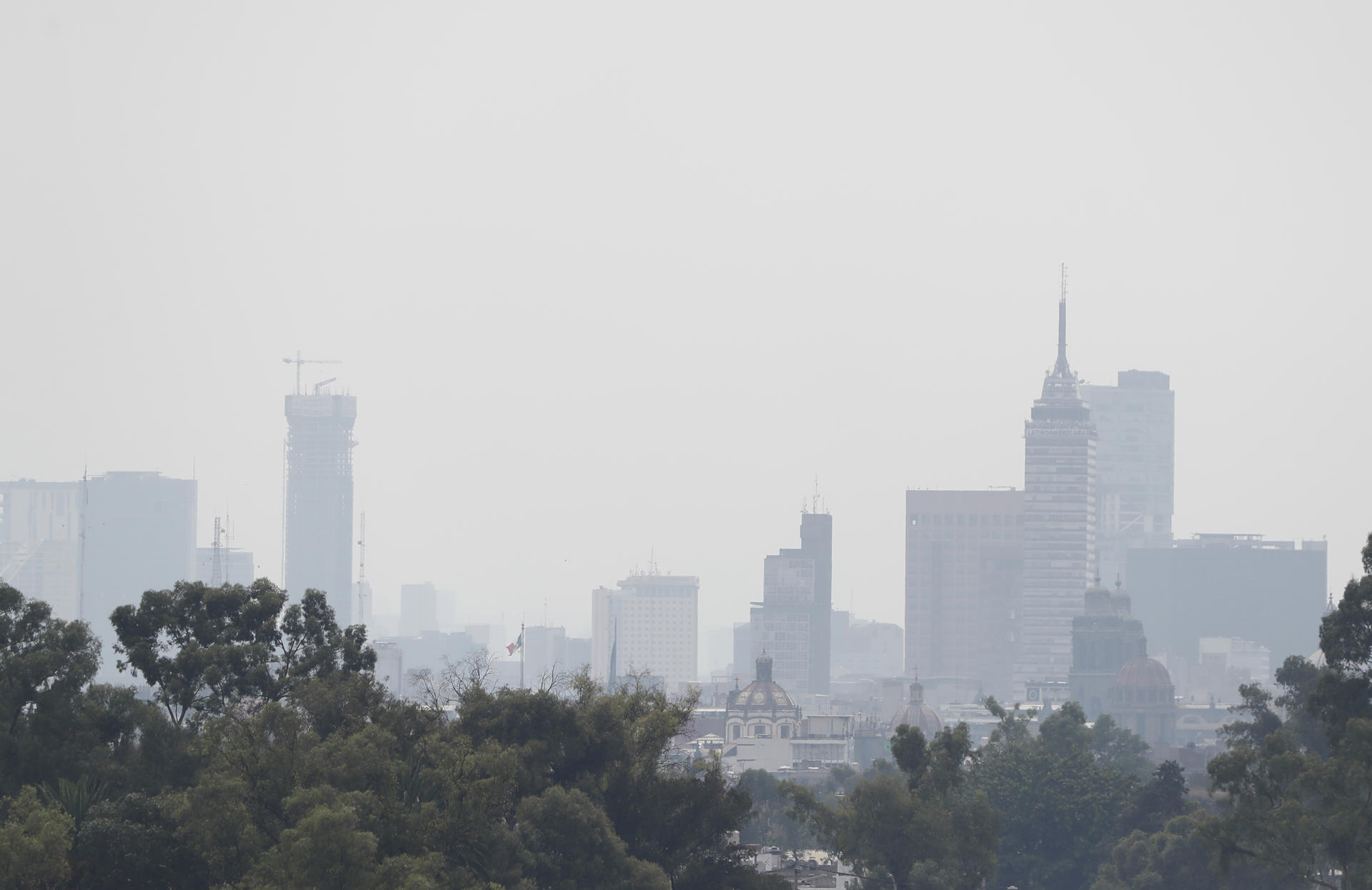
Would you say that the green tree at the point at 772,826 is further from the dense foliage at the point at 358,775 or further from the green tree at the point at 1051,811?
the dense foliage at the point at 358,775

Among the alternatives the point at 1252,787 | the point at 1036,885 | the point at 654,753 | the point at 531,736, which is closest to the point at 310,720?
the point at 531,736

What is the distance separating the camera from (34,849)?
52844mm

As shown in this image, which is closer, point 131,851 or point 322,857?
point 322,857

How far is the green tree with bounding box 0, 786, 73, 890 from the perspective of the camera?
52656 millimetres

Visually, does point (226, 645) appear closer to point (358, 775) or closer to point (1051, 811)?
point (358, 775)

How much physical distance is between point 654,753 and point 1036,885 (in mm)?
51370

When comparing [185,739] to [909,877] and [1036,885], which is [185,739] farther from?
[1036,885]

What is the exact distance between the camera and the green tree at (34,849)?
52.7 meters

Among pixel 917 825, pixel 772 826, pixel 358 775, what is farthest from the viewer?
pixel 772 826

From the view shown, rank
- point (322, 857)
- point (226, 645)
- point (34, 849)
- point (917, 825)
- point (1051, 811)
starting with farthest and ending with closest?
point (1051, 811) < point (917, 825) < point (226, 645) < point (322, 857) < point (34, 849)

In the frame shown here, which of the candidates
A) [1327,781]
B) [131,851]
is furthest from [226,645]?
[1327,781]

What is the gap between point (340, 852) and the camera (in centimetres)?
5388

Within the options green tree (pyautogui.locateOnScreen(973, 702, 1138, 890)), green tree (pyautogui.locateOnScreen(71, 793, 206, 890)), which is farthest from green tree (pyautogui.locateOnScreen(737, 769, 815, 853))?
green tree (pyautogui.locateOnScreen(71, 793, 206, 890))

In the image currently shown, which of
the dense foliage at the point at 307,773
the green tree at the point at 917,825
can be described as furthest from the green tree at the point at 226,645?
the green tree at the point at 917,825
